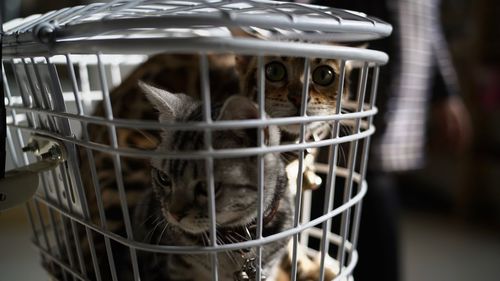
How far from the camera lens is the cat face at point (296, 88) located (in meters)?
0.50

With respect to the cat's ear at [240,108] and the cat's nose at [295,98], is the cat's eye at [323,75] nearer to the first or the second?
the cat's nose at [295,98]

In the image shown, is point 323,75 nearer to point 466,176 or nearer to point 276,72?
point 276,72

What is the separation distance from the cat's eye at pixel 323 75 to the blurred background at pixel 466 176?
4.29 feet

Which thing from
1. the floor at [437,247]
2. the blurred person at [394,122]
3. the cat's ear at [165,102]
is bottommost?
the floor at [437,247]

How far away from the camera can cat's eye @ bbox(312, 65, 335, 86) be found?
20.4 inches

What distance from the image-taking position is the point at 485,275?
4.92 ft

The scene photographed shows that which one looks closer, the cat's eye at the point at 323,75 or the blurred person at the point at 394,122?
the cat's eye at the point at 323,75

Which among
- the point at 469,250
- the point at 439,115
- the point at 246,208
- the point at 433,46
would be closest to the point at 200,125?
the point at 246,208

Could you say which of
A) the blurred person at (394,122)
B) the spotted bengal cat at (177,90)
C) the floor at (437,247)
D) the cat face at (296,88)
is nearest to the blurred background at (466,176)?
the floor at (437,247)

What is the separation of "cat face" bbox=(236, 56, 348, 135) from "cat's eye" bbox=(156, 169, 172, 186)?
14 centimetres

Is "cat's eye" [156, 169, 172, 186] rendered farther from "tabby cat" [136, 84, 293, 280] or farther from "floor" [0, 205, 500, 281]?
"floor" [0, 205, 500, 281]

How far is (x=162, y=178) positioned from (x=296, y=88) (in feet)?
0.63

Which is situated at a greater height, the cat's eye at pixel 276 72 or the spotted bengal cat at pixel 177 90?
the cat's eye at pixel 276 72

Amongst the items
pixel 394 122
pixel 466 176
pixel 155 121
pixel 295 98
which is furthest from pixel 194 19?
pixel 466 176
